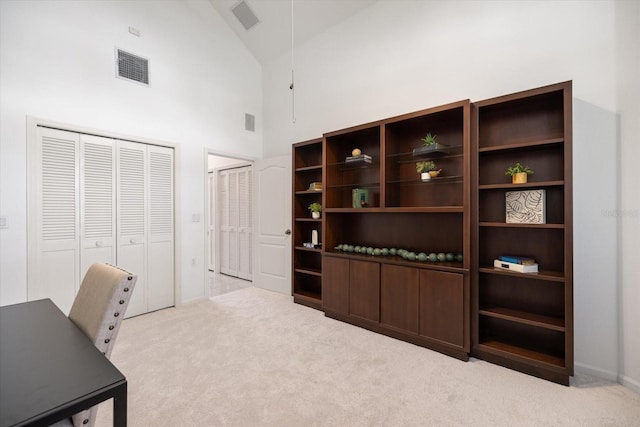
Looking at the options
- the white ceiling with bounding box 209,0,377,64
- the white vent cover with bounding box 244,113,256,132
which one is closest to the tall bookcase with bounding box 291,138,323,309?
the white vent cover with bounding box 244,113,256,132

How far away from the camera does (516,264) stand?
7.76ft

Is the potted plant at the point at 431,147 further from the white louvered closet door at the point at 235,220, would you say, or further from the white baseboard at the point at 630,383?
the white louvered closet door at the point at 235,220

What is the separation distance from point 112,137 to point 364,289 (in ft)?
10.8

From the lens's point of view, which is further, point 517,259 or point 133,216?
point 133,216

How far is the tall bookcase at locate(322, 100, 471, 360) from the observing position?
2.57 metres

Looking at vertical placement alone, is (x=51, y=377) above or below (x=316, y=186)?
below

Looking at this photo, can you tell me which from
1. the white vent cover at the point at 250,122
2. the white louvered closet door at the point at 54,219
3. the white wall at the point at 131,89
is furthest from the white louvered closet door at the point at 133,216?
the white vent cover at the point at 250,122

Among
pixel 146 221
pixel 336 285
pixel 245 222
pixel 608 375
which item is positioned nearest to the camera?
pixel 608 375

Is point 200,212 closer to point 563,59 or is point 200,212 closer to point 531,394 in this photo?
point 531,394

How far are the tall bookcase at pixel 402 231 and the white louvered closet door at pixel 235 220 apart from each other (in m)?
2.18

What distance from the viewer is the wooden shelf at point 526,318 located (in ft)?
7.22

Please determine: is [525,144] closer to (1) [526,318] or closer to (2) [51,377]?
(1) [526,318]

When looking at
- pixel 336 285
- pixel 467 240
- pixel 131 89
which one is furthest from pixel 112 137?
pixel 467 240

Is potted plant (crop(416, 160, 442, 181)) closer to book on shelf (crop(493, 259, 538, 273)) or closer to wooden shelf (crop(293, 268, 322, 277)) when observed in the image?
book on shelf (crop(493, 259, 538, 273))
